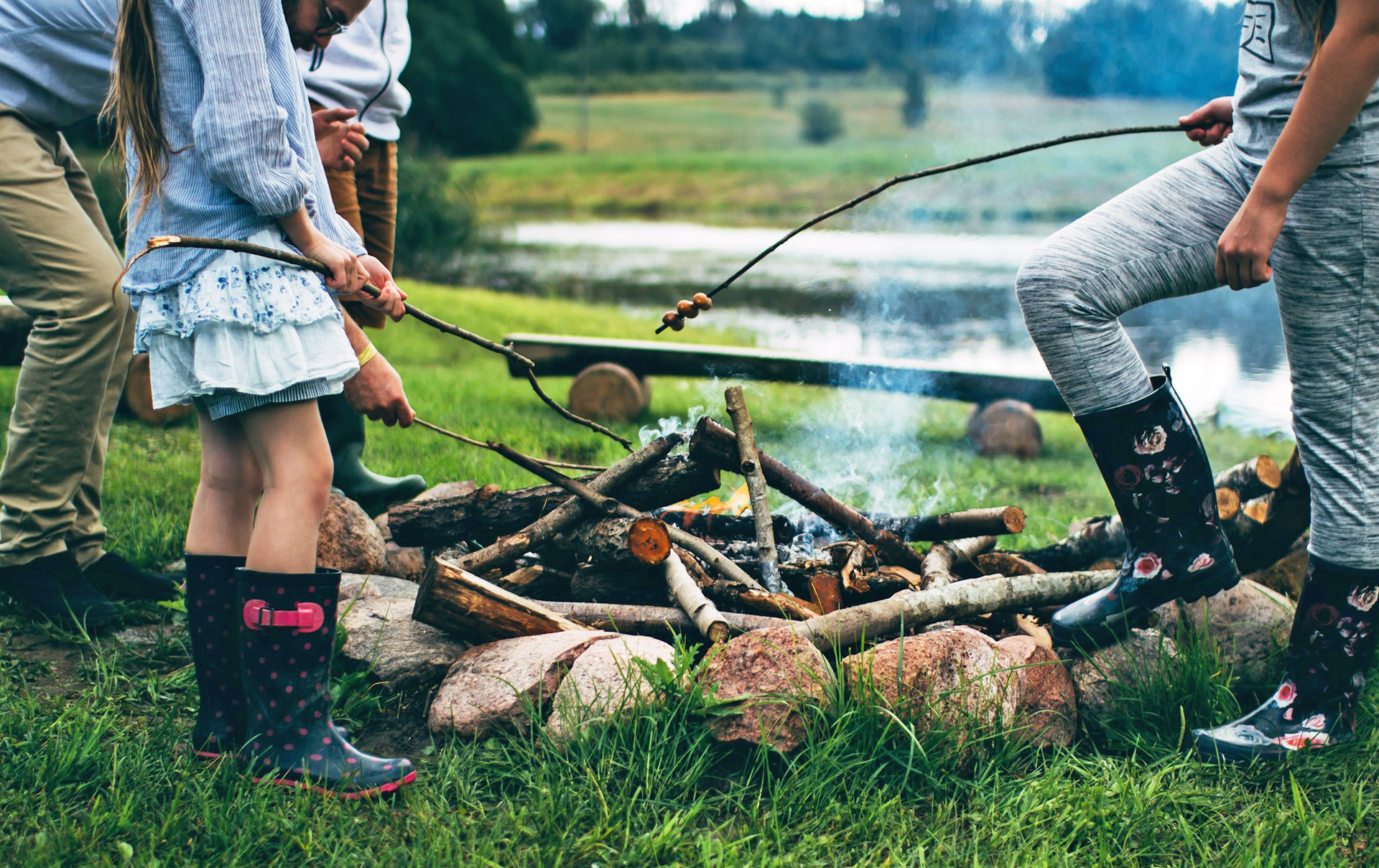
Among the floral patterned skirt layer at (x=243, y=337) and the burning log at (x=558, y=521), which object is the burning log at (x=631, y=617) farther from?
the floral patterned skirt layer at (x=243, y=337)

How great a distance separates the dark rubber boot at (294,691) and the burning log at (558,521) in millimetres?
746

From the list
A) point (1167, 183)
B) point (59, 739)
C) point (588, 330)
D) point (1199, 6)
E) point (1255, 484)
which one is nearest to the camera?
point (59, 739)

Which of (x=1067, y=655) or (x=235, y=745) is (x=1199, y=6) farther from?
(x=235, y=745)

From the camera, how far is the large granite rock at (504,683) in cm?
223

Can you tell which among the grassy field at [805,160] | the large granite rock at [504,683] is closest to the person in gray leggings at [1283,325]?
the large granite rock at [504,683]

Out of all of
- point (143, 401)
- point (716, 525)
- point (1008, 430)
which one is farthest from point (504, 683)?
point (1008, 430)

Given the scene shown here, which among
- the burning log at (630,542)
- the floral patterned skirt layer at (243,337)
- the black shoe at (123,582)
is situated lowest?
the black shoe at (123,582)

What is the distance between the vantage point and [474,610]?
2488 mm

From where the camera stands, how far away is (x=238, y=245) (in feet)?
6.19

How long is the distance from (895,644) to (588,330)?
728 cm

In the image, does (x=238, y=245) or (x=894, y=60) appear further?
(x=894, y=60)

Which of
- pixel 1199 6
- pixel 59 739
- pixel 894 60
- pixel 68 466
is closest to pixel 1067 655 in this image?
pixel 59 739

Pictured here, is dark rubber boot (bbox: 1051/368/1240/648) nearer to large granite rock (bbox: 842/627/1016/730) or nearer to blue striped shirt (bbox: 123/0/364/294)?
large granite rock (bbox: 842/627/1016/730)

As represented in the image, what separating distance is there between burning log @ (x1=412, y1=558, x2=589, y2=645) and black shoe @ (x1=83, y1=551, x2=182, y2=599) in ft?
3.44
